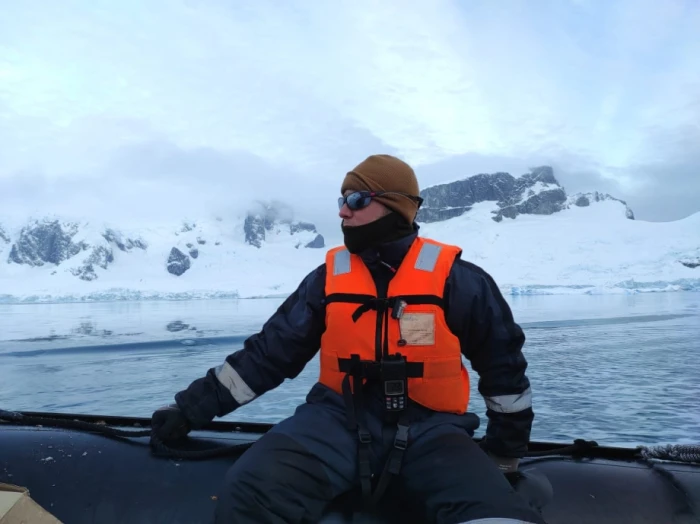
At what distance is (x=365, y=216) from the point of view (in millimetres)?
1548

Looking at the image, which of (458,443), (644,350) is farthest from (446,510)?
(644,350)

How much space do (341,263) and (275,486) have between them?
648 millimetres

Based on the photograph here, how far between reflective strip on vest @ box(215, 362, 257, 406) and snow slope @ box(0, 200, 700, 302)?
28601mm

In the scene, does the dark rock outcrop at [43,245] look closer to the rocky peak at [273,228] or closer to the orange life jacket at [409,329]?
the rocky peak at [273,228]

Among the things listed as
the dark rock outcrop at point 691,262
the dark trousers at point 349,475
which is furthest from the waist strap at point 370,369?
the dark rock outcrop at point 691,262

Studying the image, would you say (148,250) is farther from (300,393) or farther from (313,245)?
(300,393)

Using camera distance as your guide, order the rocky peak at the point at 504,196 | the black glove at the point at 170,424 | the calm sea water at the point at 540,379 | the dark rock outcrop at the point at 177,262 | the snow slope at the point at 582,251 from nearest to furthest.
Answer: the black glove at the point at 170,424, the calm sea water at the point at 540,379, the snow slope at the point at 582,251, the rocky peak at the point at 504,196, the dark rock outcrop at the point at 177,262

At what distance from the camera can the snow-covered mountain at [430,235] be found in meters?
43.7

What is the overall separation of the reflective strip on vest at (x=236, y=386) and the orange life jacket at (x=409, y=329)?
0.82 feet

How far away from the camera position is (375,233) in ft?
5.02

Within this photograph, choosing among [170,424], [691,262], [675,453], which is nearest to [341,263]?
[170,424]

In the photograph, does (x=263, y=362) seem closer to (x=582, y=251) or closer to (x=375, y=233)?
(x=375, y=233)

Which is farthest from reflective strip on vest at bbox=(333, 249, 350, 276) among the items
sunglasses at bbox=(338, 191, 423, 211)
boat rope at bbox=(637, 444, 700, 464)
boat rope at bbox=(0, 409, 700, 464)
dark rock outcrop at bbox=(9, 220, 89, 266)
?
dark rock outcrop at bbox=(9, 220, 89, 266)

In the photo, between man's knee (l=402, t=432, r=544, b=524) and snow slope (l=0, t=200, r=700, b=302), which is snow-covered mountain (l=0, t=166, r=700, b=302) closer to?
snow slope (l=0, t=200, r=700, b=302)
